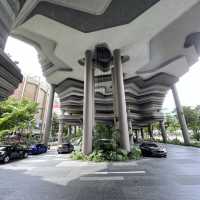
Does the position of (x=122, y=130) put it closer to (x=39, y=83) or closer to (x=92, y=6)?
(x=92, y=6)

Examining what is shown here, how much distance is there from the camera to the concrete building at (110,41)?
1391 centimetres

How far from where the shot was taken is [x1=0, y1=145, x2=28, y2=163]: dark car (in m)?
13.2

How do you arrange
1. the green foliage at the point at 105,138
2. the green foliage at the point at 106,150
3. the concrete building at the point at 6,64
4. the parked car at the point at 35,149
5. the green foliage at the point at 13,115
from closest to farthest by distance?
1. the concrete building at the point at 6,64
2. the green foliage at the point at 106,150
3. the green foliage at the point at 105,138
4. the green foliage at the point at 13,115
5. the parked car at the point at 35,149

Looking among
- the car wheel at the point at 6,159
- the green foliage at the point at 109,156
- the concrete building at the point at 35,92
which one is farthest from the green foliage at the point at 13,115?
the concrete building at the point at 35,92

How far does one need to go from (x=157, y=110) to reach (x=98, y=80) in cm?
2030

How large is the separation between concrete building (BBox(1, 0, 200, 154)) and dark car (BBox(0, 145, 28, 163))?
6.50m

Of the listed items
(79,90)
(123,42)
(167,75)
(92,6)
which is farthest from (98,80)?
(92,6)

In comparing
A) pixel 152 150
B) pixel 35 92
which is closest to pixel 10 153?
pixel 152 150

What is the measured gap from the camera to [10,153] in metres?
14.2

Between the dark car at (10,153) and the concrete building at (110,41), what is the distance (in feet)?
21.3

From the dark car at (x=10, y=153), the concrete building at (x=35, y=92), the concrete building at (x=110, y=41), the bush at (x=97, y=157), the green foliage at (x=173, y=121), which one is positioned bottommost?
the bush at (x=97, y=157)

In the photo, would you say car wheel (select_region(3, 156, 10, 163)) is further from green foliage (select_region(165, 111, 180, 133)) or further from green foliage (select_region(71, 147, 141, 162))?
green foliage (select_region(165, 111, 180, 133))

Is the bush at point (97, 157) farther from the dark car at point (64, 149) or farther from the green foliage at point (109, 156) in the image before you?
the dark car at point (64, 149)

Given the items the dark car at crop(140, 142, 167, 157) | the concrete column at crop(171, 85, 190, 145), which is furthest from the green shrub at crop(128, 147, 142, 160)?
the concrete column at crop(171, 85, 190, 145)
